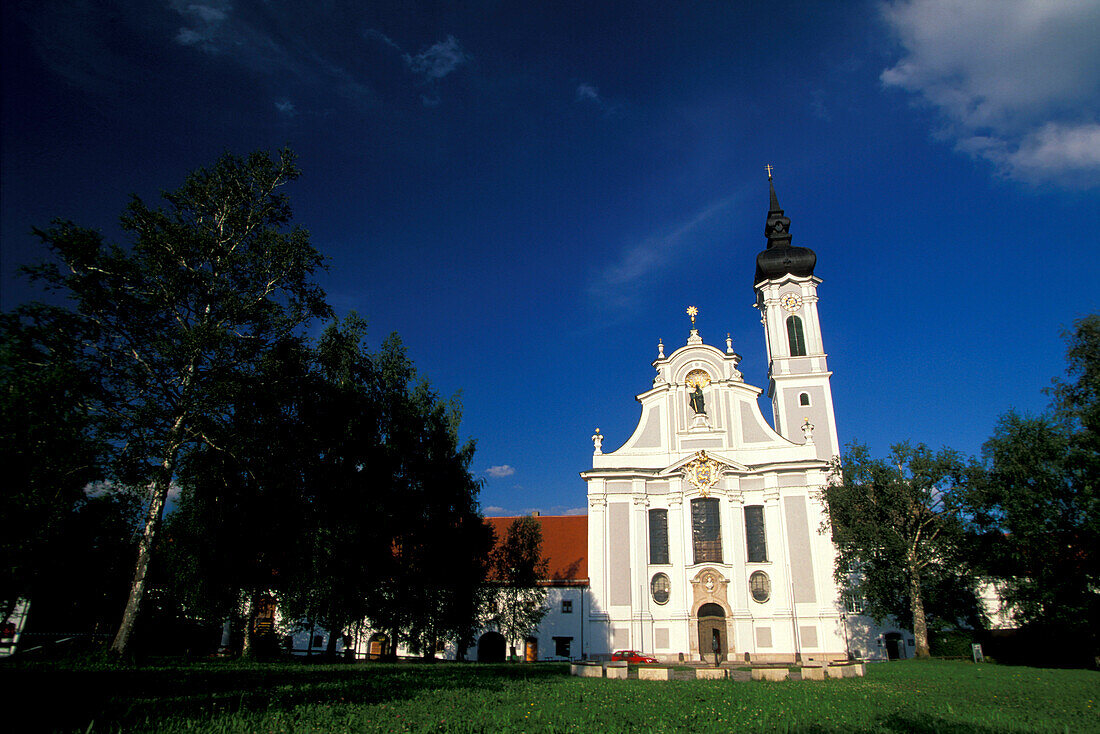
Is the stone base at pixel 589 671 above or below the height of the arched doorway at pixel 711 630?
below

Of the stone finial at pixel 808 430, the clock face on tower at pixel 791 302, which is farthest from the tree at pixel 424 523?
the clock face on tower at pixel 791 302

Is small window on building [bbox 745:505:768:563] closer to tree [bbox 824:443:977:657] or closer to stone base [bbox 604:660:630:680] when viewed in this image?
tree [bbox 824:443:977:657]

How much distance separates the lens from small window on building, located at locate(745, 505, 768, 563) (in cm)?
3450

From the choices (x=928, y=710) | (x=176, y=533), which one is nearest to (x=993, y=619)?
(x=928, y=710)

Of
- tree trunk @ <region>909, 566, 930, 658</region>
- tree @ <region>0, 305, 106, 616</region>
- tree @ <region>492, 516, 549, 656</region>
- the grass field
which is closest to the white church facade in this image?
tree trunk @ <region>909, 566, 930, 658</region>

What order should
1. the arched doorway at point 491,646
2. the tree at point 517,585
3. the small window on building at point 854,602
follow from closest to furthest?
Answer: the tree at point 517,585, the small window on building at point 854,602, the arched doorway at point 491,646

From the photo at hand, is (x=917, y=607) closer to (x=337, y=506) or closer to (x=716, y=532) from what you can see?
(x=716, y=532)

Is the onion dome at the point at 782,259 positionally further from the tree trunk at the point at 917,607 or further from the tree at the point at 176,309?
the tree at the point at 176,309

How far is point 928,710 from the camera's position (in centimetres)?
1152

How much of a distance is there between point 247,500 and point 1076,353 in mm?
30860

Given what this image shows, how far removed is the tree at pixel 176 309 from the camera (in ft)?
53.5

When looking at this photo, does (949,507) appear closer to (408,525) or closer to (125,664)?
(408,525)

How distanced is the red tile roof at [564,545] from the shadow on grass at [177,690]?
21.3 m

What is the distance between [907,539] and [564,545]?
2009 centimetres
